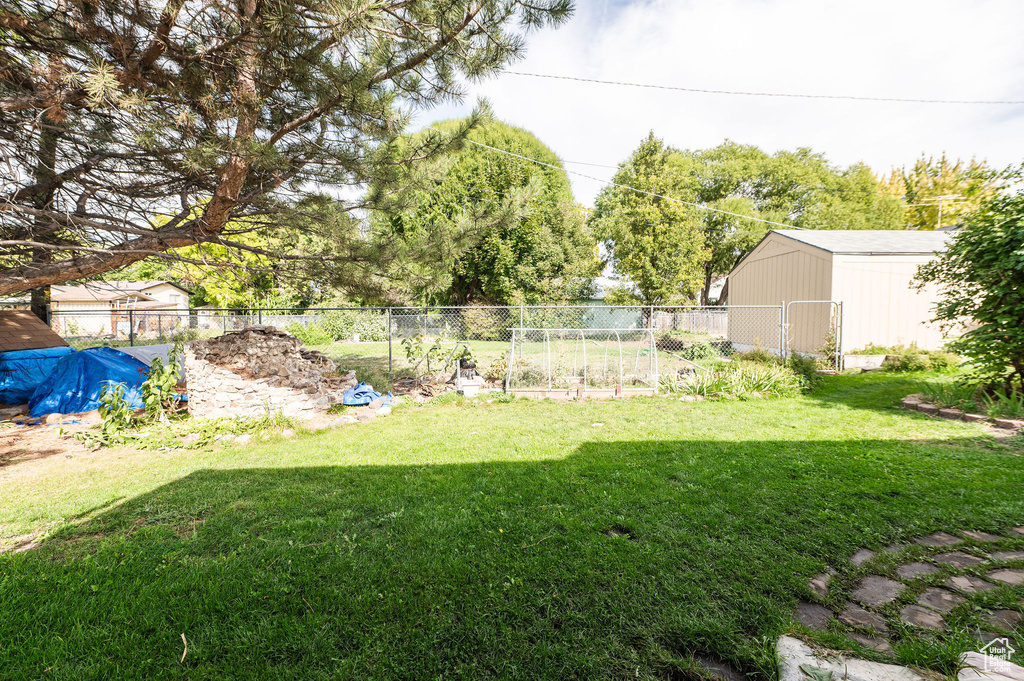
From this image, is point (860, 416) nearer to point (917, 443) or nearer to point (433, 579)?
point (917, 443)

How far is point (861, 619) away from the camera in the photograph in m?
2.04

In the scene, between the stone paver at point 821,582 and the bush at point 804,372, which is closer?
the stone paver at point 821,582

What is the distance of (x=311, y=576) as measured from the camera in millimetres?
2475

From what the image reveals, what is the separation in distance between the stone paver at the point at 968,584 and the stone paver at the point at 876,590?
29 centimetres

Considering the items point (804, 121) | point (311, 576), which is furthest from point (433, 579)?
point (804, 121)

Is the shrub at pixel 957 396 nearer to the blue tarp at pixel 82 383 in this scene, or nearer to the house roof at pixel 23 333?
the blue tarp at pixel 82 383

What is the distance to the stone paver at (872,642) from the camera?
5.97 feet

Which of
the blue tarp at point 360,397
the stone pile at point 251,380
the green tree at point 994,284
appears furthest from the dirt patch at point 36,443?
the green tree at point 994,284

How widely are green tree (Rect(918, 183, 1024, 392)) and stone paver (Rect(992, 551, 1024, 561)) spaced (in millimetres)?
4549

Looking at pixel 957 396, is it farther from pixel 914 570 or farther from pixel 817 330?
pixel 914 570

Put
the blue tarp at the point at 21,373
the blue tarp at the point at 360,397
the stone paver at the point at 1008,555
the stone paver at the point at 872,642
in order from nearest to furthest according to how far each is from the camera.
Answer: the stone paver at the point at 872,642 < the stone paver at the point at 1008,555 < the blue tarp at the point at 21,373 < the blue tarp at the point at 360,397

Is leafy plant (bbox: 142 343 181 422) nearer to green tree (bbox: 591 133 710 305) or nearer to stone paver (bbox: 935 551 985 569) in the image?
stone paver (bbox: 935 551 985 569)

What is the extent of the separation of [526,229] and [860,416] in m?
17.7

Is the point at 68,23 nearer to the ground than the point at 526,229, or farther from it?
nearer to the ground
